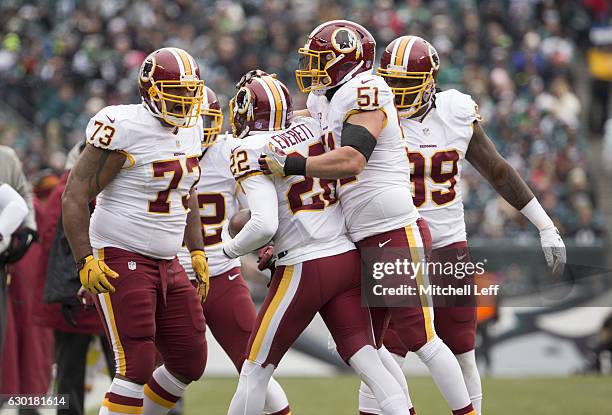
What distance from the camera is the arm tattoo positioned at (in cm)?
625

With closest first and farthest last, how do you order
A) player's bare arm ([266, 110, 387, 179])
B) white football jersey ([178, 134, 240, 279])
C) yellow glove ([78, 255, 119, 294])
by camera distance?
1. player's bare arm ([266, 110, 387, 179])
2. yellow glove ([78, 255, 119, 294])
3. white football jersey ([178, 134, 240, 279])

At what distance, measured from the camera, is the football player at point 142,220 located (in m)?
5.41

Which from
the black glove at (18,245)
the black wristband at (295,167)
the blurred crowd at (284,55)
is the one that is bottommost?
the blurred crowd at (284,55)

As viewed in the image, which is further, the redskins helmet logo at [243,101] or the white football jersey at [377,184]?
the redskins helmet logo at [243,101]

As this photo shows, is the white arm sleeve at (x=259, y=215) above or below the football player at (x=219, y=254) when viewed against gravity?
above

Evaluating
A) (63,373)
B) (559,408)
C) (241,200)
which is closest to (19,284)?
(63,373)

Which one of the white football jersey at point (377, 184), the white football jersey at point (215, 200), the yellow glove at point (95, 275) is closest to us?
the yellow glove at point (95, 275)

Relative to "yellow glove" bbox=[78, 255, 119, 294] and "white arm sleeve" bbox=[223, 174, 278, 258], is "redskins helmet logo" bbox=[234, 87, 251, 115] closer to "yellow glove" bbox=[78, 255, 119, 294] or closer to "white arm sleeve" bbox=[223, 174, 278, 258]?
"white arm sleeve" bbox=[223, 174, 278, 258]

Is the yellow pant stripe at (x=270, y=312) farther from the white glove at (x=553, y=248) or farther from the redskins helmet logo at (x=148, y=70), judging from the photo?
the white glove at (x=553, y=248)

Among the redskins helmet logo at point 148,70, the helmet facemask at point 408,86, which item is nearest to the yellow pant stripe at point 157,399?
the redskins helmet logo at point 148,70

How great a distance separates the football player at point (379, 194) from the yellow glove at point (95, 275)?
1.11m

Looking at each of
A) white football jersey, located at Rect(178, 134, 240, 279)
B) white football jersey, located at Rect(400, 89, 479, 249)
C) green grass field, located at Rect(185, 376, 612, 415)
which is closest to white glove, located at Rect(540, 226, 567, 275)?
white football jersey, located at Rect(400, 89, 479, 249)

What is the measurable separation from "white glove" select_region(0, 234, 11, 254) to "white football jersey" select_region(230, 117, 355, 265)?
1521mm

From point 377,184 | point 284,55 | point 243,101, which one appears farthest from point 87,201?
point 284,55
